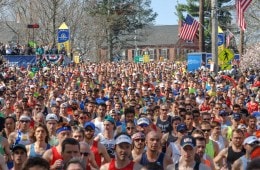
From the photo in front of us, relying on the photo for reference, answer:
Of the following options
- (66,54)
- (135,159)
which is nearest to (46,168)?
(135,159)

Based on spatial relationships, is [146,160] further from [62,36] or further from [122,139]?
[62,36]

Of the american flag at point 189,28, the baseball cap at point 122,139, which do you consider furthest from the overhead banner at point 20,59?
the baseball cap at point 122,139

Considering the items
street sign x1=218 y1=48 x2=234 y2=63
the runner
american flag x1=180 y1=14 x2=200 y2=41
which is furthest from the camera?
american flag x1=180 y1=14 x2=200 y2=41

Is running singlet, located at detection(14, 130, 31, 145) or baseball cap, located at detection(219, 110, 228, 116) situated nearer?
running singlet, located at detection(14, 130, 31, 145)

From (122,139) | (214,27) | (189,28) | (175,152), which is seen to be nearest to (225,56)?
(214,27)

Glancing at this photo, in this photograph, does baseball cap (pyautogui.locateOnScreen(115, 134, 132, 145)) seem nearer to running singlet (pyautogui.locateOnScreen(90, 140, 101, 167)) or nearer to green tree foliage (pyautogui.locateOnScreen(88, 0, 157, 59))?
running singlet (pyautogui.locateOnScreen(90, 140, 101, 167))

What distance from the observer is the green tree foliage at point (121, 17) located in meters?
67.8

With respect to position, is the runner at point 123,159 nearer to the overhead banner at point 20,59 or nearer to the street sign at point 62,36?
the street sign at point 62,36

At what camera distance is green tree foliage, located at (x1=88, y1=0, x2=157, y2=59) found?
222 feet

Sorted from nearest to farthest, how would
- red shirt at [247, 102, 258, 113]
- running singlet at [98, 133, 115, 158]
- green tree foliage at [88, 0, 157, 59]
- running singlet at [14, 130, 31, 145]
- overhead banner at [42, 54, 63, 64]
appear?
running singlet at [98, 133, 115, 158] → running singlet at [14, 130, 31, 145] → red shirt at [247, 102, 258, 113] → overhead banner at [42, 54, 63, 64] → green tree foliage at [88, 0, 157, 59]

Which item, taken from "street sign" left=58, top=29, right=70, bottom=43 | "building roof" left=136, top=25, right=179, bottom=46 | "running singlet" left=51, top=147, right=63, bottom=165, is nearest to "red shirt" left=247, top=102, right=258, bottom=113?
"running singlet" left=51, top=147, right=63, bottom=165

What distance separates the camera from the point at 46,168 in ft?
18.8

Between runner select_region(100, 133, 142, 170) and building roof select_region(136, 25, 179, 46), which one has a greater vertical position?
building roof select_region(136, 25, 179, 46)

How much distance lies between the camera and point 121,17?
68375mm
